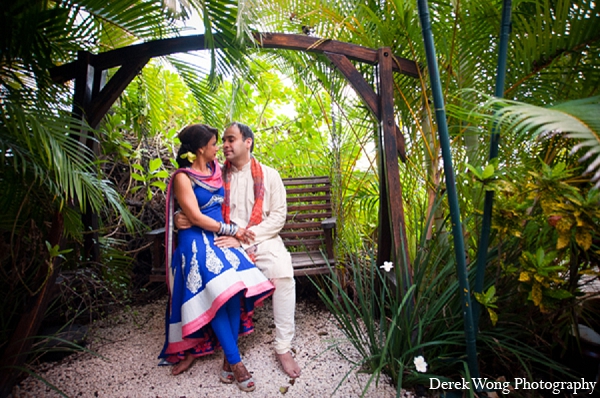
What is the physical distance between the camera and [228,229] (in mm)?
2549

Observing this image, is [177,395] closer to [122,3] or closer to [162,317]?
[162,317]

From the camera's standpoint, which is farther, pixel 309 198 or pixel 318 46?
pixel 309 198

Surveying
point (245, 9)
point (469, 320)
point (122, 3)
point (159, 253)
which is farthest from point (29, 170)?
point (469, 320)

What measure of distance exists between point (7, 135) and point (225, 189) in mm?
1362

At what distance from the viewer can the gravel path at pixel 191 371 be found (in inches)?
86.1

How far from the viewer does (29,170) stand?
6.49ft

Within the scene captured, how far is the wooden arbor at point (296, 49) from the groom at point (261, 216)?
2.25 ft

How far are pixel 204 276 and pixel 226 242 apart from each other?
29 cm

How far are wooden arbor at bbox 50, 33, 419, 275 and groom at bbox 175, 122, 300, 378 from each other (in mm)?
687

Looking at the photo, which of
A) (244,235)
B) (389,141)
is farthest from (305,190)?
(389,141)

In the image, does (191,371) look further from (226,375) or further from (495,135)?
(495,135)

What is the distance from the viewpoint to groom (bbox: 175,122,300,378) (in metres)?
2.50

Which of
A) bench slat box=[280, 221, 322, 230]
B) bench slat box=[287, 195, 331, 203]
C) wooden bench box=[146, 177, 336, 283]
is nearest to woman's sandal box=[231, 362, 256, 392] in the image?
wooden bench box=[146, 177, 336, 283]

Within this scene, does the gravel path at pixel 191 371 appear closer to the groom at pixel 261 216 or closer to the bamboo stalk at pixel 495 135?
the groom at pixel 261 216
